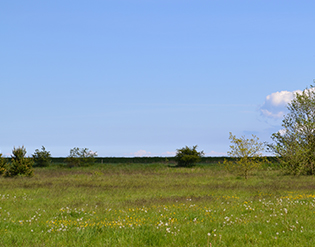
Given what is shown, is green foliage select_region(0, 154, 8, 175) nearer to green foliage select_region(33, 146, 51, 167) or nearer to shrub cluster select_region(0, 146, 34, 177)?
shrub cluster select_region(0, 146, 34, 177)

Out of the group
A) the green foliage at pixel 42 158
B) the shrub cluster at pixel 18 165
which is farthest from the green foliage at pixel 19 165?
the green foliage at pixel 42 158

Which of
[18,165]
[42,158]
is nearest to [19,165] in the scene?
[18,165]

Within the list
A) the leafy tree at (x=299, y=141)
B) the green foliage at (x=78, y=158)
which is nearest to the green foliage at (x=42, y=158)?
the green foliage at (x=78, y=158)

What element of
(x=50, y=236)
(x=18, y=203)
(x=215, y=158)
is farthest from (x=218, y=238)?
(x=215, y=158)

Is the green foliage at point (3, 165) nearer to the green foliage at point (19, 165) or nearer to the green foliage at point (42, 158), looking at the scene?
the green foliage at point (19, 165)

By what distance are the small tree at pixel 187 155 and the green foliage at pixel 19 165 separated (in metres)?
23.9

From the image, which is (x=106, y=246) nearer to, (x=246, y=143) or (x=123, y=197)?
(x=123, y=197)

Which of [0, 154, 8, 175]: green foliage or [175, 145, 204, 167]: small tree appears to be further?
[175, 145, 204, 167]: small tree

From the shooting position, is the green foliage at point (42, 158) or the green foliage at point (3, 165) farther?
the green foliage at point (42, 158)

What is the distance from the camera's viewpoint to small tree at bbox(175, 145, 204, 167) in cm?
4750

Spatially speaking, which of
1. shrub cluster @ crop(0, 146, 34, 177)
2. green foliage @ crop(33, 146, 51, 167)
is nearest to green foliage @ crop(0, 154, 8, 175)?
shrub cluster @ crop(0, 146, 34, 177)

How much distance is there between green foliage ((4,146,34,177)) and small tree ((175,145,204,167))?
78.5 feet

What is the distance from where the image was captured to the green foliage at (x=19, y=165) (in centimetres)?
3038

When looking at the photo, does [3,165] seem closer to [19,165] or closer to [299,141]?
[19,165]
